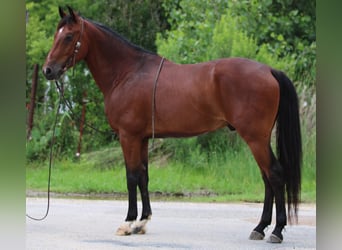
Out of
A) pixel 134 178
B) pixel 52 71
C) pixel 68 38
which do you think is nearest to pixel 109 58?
pixel 68 38

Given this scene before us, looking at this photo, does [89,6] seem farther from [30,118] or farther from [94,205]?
[94,205]

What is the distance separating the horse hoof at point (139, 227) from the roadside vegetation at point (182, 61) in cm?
282

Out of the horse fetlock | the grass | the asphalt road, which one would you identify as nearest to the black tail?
the asphalt road

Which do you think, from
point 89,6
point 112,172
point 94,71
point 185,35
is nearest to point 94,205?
point 112,172

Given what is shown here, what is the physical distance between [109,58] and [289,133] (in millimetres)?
1880

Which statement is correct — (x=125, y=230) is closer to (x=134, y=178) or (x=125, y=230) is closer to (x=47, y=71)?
(x=134, y=178)

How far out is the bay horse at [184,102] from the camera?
15.6ft

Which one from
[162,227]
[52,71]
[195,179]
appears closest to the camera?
[52,71]

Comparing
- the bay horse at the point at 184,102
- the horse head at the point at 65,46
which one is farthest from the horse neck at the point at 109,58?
the horse head at the point at 65,46

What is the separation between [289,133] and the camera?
15.9 ft

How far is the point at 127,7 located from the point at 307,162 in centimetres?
563

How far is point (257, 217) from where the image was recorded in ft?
21.7

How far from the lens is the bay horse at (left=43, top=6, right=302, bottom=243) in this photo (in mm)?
4766

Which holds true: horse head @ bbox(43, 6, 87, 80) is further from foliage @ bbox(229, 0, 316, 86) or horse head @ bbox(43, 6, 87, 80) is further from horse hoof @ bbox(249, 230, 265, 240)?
foliage @ bbox(229, 0, 316, 86)
